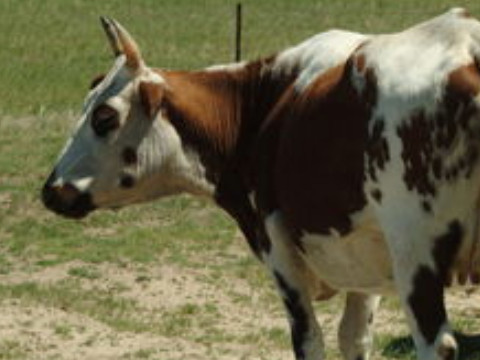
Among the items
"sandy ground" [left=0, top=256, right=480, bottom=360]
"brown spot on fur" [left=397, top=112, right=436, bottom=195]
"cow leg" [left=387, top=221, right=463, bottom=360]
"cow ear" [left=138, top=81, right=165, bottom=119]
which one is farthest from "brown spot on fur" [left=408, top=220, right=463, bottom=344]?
"sandy ground" [left=0, top=256, right=480, bottom=360]

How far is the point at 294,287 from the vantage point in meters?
6.60

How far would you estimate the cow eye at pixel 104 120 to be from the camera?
6.58 metres

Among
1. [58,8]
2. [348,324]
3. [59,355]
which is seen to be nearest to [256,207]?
[348,324]

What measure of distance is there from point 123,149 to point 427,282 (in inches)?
Result: 67.2

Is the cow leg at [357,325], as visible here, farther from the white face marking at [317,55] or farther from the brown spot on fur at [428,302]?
the brown spot on fur at [428,302]

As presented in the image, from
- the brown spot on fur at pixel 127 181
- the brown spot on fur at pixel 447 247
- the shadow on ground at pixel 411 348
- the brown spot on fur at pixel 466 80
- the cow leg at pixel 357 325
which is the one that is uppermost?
the brown spot on fur at pixel 466 80

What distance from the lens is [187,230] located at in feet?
42.2

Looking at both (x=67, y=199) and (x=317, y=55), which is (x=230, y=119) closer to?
(x=317, y=55)

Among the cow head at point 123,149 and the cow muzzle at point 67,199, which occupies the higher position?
the cow head at point 123,149

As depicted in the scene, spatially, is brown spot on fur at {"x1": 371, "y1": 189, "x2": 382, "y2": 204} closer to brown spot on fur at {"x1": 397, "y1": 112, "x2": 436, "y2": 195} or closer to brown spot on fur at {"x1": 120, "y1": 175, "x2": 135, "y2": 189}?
brown spot on fur at {"x1": 397, "y1": 112, "x2": 436, "y2": 195}

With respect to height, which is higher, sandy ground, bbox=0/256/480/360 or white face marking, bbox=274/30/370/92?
white face marking, bbox=274/30/370/92

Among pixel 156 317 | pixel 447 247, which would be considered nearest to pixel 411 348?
pixel 156 317

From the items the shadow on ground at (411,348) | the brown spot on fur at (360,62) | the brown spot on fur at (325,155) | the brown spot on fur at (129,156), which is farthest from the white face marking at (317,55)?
the shadow on ground at (411,348)

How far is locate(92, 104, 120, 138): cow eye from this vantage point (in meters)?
A: 6.58
